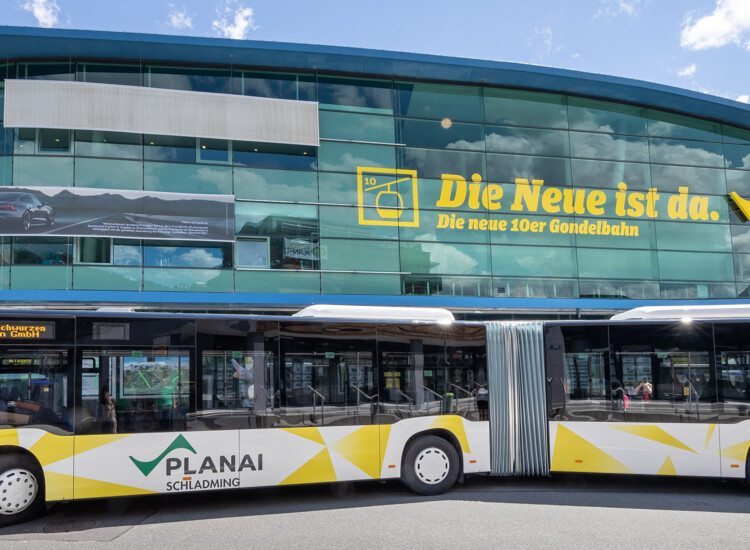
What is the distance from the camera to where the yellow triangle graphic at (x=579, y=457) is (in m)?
9.23

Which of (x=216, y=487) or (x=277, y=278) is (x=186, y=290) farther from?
(x=216, y=487)

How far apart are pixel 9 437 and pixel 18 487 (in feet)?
2.03

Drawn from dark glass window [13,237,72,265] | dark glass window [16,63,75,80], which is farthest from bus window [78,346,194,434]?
dark glass window [16,63,75,80]

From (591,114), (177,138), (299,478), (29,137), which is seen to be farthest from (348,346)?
(591,114)

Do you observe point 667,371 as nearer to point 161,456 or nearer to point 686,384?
point 686,384

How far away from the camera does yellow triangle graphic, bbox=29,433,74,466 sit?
741 centimetres

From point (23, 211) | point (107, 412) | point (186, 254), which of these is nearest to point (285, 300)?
point (186, 254)

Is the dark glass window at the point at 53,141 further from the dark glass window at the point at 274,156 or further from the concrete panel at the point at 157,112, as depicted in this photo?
the dark glass window at the point at 274,156

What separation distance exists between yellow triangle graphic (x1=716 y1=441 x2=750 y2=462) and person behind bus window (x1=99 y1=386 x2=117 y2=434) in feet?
27.5

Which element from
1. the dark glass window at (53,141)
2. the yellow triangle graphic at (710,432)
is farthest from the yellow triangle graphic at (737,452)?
the dark glass window at (53,141)

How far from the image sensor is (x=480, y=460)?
9.32 metres

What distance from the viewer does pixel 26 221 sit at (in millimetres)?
18344

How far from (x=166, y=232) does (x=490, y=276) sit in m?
10.9

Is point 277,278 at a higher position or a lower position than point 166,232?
lower
